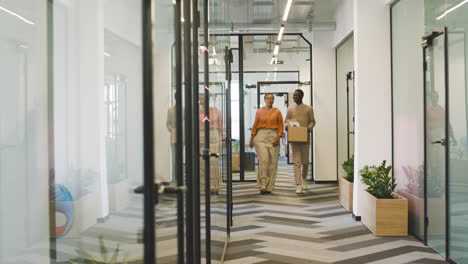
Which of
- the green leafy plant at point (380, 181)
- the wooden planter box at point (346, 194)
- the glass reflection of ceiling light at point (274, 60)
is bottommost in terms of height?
the wooden planter box at point (346, 194)

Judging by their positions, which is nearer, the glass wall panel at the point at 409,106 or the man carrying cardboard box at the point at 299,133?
the glass wall panel at the point at 409,106

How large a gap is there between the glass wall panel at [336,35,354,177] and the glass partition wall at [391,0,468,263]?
2166mm

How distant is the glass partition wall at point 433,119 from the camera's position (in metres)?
3.41

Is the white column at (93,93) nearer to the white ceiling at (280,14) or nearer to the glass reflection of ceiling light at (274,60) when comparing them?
the white ceiling at (280,14)

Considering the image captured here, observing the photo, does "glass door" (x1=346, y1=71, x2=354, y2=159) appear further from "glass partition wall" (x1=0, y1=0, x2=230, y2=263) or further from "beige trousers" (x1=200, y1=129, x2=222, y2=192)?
"glass partition wall" (x1=0, y1=0, x2=230, y2=263)

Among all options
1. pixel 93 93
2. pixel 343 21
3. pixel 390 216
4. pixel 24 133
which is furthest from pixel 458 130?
pixel 343 21

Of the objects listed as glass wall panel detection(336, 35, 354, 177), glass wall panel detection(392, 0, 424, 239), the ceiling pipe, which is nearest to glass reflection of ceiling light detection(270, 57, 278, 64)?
the ceiling pipe

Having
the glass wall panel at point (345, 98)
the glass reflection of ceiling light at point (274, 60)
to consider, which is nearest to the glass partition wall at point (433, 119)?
the glass wall panel at point (345, 98)

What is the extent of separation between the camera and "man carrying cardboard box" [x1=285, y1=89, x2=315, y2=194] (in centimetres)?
733

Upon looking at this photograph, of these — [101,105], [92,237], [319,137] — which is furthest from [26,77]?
[319,137]

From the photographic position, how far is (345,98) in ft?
25.7

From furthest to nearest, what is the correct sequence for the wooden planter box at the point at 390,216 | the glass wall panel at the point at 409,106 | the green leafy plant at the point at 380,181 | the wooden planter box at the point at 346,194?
the wooden planter box at the point at 346,194 → the green leafy plant at the point at 380,181 → the wooden planter box at the point at 390,216 → the glass wall panel at the point at 409,106

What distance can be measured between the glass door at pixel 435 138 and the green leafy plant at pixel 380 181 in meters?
0.54

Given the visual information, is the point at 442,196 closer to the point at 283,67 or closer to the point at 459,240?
the point at 459,240
